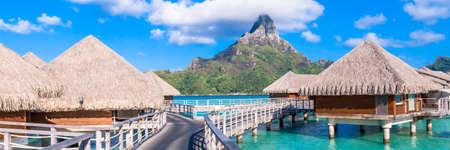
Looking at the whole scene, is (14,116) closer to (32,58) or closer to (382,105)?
(32,58)

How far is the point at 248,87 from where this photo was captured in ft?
394

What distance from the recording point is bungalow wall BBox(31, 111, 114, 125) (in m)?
14.8

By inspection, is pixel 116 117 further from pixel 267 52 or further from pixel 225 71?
pixel 267 52

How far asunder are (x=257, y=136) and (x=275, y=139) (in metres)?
1.29

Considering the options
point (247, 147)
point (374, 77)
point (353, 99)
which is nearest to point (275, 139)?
point (247, 147)

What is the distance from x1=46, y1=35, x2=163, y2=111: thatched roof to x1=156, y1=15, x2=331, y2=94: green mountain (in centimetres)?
10114

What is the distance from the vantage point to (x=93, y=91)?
→ 1473 centimetres

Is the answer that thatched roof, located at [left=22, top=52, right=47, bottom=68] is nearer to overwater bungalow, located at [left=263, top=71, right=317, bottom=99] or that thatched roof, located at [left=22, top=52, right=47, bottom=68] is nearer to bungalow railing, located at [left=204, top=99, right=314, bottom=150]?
bungalow railing, located at [left=204, top=99, right=314, bottom=150]

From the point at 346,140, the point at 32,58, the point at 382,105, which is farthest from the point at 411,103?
the point at 32,58

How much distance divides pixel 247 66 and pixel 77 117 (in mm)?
142582

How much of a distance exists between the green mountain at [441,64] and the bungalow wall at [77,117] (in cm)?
13473

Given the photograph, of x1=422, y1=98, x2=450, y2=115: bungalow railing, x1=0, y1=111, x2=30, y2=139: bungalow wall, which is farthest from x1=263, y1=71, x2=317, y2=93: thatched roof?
x1=0, y1=111, x2=30, y2=139: bungalow wall

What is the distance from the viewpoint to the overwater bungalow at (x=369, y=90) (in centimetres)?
1706

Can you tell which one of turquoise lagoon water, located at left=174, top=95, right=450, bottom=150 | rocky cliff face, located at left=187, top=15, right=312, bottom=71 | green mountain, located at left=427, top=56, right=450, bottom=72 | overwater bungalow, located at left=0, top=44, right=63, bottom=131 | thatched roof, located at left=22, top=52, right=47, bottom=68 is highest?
rocky cliff face, located at left=187, top=15, right=312, bottom=71
